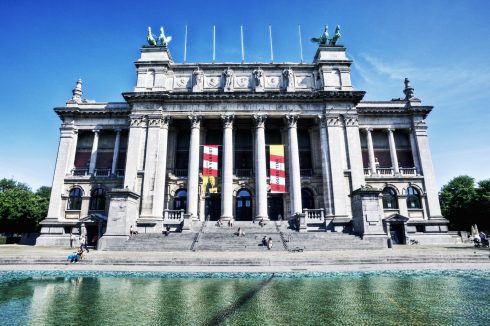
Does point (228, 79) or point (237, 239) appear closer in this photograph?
point (237, 239)

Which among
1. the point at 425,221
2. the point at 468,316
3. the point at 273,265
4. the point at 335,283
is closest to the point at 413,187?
the point at 425,221

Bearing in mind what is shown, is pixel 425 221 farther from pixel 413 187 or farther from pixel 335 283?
pixel 335 283

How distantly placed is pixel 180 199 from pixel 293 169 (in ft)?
48.4

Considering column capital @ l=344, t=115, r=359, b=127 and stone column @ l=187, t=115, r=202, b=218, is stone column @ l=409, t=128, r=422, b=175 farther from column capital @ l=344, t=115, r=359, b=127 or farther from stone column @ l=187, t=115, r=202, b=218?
stone column @ l=187, t=115, r=202, b=218

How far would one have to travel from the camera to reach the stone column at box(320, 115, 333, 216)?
107 feet

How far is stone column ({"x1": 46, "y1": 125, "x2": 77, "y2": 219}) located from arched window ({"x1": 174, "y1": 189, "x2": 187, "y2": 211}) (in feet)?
46.5

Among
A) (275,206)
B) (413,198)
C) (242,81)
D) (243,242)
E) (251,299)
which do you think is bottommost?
(251,299)

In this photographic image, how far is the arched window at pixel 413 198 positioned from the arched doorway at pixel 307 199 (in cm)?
1240

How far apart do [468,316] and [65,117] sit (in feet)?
146

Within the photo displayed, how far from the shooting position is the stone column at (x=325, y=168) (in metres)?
32.5

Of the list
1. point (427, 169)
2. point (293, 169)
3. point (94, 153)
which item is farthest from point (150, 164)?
point (427, 169)

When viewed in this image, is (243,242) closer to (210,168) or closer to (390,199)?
(210,168)

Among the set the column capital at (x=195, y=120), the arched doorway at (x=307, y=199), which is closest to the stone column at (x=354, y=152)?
the arched doorway at (x=307, y=199)

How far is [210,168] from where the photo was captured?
33.0m
